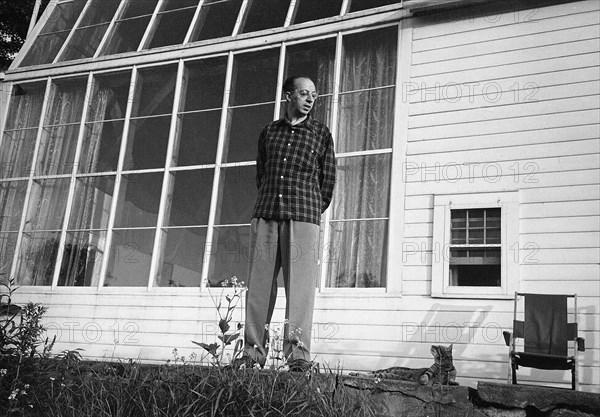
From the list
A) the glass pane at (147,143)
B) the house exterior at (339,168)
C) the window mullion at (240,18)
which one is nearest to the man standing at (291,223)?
the house exterior at (339,168)

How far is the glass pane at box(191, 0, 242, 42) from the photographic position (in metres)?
7.52

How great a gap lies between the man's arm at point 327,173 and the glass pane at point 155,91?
3606mm

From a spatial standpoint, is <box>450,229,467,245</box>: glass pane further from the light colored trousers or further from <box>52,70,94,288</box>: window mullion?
<box>52,70,94,288</box>: window mullion

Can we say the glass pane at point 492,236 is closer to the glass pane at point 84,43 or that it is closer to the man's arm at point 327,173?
the man's arm at point 327,173

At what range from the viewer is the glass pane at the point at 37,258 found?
7.35 meters

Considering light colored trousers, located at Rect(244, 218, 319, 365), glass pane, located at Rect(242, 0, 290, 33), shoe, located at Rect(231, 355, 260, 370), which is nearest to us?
shoe, located at Rect(231, 355, 260, 370)

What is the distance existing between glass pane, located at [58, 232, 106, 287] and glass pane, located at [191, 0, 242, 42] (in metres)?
2.49

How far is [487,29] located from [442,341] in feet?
9.28

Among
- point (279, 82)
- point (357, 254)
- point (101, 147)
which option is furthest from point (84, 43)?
point (357, 254)

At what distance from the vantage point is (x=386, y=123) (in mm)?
6332

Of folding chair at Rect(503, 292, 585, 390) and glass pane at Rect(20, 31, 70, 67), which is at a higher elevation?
glass pane at Rect(20, 31, 70, 67)

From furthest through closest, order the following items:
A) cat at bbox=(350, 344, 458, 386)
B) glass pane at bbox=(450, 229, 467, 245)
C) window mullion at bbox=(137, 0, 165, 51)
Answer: window mullion at bbox=(137, 0, 165, 51), glass pane at bbox=(450, 229, 467, 245), cat at bbox=(350, 344, 458, 386)

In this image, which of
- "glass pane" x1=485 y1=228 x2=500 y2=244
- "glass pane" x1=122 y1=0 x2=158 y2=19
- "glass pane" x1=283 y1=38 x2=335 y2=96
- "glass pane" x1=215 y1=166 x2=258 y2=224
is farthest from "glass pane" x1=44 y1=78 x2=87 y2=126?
"glass pane" x1=485 y1=228 x2=500 y2=244

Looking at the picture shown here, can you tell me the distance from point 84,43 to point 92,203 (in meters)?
2.18
